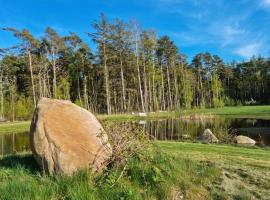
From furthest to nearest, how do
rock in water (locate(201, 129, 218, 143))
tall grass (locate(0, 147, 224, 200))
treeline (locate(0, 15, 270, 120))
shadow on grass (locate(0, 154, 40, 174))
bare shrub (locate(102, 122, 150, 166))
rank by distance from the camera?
treeline (locate(0, 15, 270, 120)) < rock in water (locate(201, 129, 218, 143)) < shadow on grass (locate(0, 154, 40, 174)) < bare shrub (locate(102, 122, 150, 166)) < tall grass (locate(0, 147, 224, 200))

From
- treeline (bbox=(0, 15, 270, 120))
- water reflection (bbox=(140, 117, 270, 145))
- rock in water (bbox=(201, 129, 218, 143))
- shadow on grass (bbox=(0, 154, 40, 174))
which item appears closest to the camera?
shadow on grass (bbox=(0, 154, 40, 174))

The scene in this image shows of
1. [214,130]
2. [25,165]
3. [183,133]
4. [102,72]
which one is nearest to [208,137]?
[214,130]

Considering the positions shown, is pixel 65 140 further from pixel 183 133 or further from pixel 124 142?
pixel 183 133

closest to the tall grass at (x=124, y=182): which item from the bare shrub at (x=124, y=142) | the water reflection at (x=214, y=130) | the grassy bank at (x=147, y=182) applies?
the grassy bank at (x=147, y=182)

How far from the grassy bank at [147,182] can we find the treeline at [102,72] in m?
40.0

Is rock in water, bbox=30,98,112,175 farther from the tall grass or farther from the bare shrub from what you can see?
the tall grass

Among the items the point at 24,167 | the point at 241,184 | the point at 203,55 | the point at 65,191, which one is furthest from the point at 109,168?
the point at 203,55

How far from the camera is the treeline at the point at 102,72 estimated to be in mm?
49156

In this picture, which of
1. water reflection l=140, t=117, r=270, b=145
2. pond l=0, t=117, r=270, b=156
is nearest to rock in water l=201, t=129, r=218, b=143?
water reflection l=140, t=117, r=270, b=145

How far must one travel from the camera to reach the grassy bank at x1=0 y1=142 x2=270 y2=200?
5348mm

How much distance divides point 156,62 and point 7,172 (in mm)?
58325

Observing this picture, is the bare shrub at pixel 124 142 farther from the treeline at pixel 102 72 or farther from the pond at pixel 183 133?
the treeline at pixel 102 72

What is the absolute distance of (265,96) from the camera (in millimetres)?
76438

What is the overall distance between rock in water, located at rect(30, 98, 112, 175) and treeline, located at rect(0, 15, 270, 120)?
39145 mm
